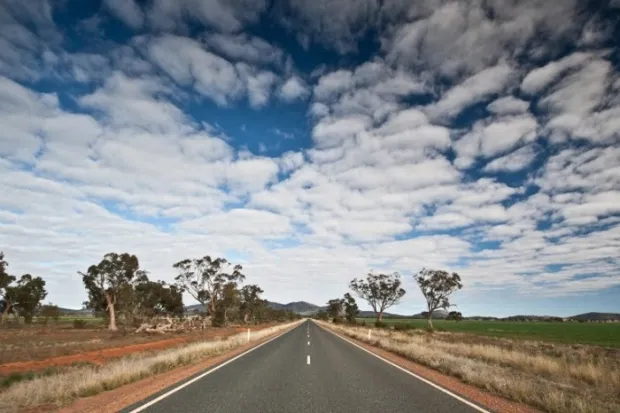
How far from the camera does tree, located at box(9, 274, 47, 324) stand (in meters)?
65.1

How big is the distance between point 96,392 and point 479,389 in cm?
983

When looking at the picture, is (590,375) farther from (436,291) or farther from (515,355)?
(436,291)

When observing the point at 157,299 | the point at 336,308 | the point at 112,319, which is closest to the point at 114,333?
the point at 112,319

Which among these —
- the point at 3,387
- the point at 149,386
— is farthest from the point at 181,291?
the point at 149,386

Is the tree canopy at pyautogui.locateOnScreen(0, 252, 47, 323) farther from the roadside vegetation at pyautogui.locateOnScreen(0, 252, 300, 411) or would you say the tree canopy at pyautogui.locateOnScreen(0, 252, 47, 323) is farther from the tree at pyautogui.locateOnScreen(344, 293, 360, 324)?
the tree at pyautogui.locateOnScreen(344, 293, 360, 324)

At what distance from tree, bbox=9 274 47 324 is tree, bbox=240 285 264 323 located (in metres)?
39.0

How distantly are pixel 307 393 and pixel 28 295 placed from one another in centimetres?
7392

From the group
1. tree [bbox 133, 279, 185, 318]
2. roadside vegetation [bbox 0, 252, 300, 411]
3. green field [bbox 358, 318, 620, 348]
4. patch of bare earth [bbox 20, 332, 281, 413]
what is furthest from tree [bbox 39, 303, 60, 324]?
patch of bare earth [bbox 20, 332, 281, 413]

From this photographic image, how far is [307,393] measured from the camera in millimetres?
9492

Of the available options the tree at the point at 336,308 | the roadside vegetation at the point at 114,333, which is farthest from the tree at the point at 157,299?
the tree at the point at 336,308

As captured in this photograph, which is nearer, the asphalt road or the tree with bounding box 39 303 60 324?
the asphalt road

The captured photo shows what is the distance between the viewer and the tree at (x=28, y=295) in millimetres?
65125

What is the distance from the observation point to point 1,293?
62750mm

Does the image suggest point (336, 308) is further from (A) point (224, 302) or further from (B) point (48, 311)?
(B) point (48, 311)
